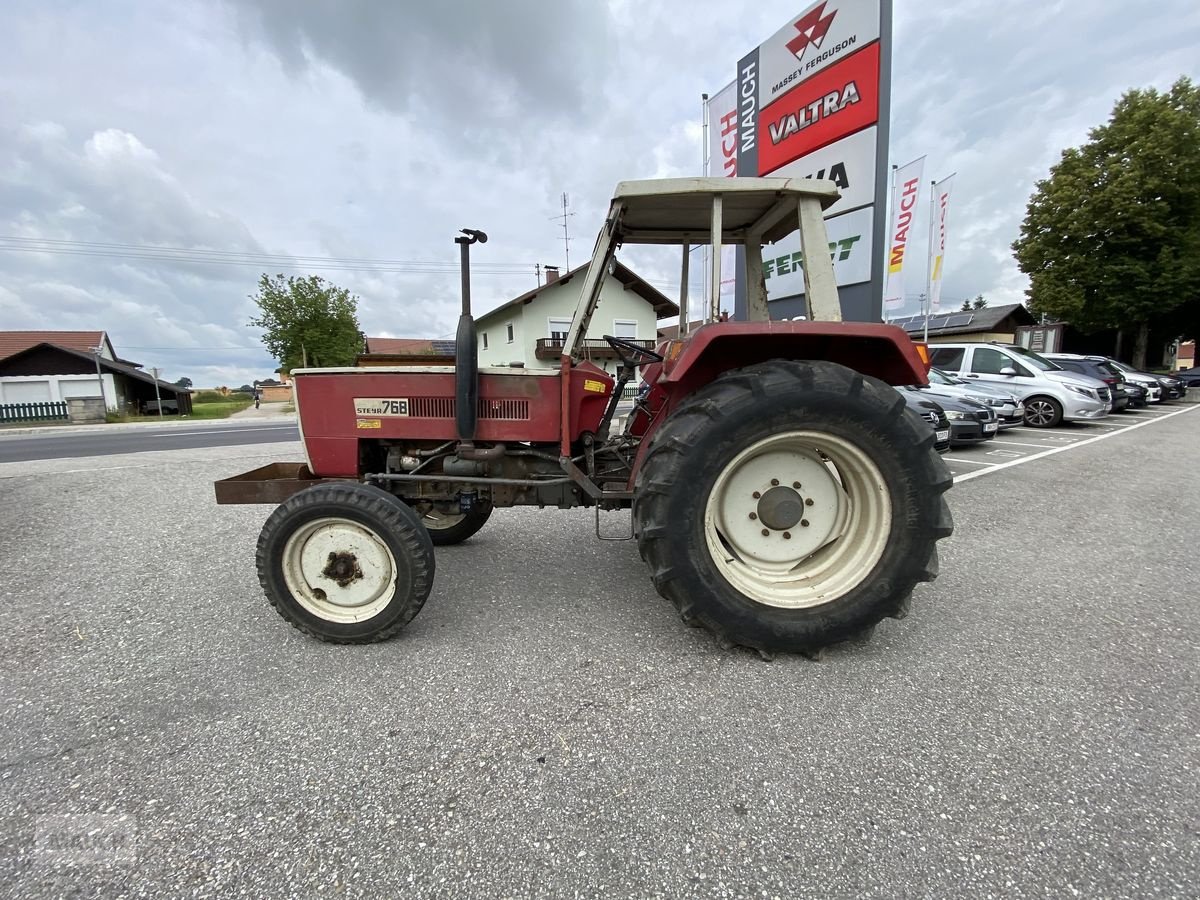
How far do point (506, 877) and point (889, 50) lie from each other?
5.87 m

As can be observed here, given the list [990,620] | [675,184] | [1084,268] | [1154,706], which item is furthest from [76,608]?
[1084,268]

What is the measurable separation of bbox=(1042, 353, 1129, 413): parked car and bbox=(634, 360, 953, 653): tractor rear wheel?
13365mm

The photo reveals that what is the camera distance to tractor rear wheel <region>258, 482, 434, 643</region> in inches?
85.0

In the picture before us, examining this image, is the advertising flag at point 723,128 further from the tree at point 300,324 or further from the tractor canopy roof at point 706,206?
the tree at point 300,324

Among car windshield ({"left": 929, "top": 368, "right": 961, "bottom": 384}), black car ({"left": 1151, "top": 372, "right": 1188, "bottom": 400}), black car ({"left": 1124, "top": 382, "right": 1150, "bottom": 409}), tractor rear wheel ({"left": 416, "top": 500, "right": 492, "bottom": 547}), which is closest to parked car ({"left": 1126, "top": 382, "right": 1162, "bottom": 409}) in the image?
black car ({"left": 1124, "top": 382, "right": 1150, "bottom": 409})

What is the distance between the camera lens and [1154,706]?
1.82 meters

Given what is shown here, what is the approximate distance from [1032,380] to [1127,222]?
1604 cm

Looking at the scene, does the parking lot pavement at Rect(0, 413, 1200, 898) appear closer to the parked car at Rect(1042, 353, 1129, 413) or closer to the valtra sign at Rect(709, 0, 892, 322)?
the valtra sign at Rect(709, 0, 892, 322)

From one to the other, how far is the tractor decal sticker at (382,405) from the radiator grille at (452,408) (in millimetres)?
34

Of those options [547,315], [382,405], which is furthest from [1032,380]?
[547,315]

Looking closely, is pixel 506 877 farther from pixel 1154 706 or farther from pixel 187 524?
pixel 187 524

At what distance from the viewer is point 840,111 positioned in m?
4.71

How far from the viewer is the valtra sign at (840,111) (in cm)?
434
